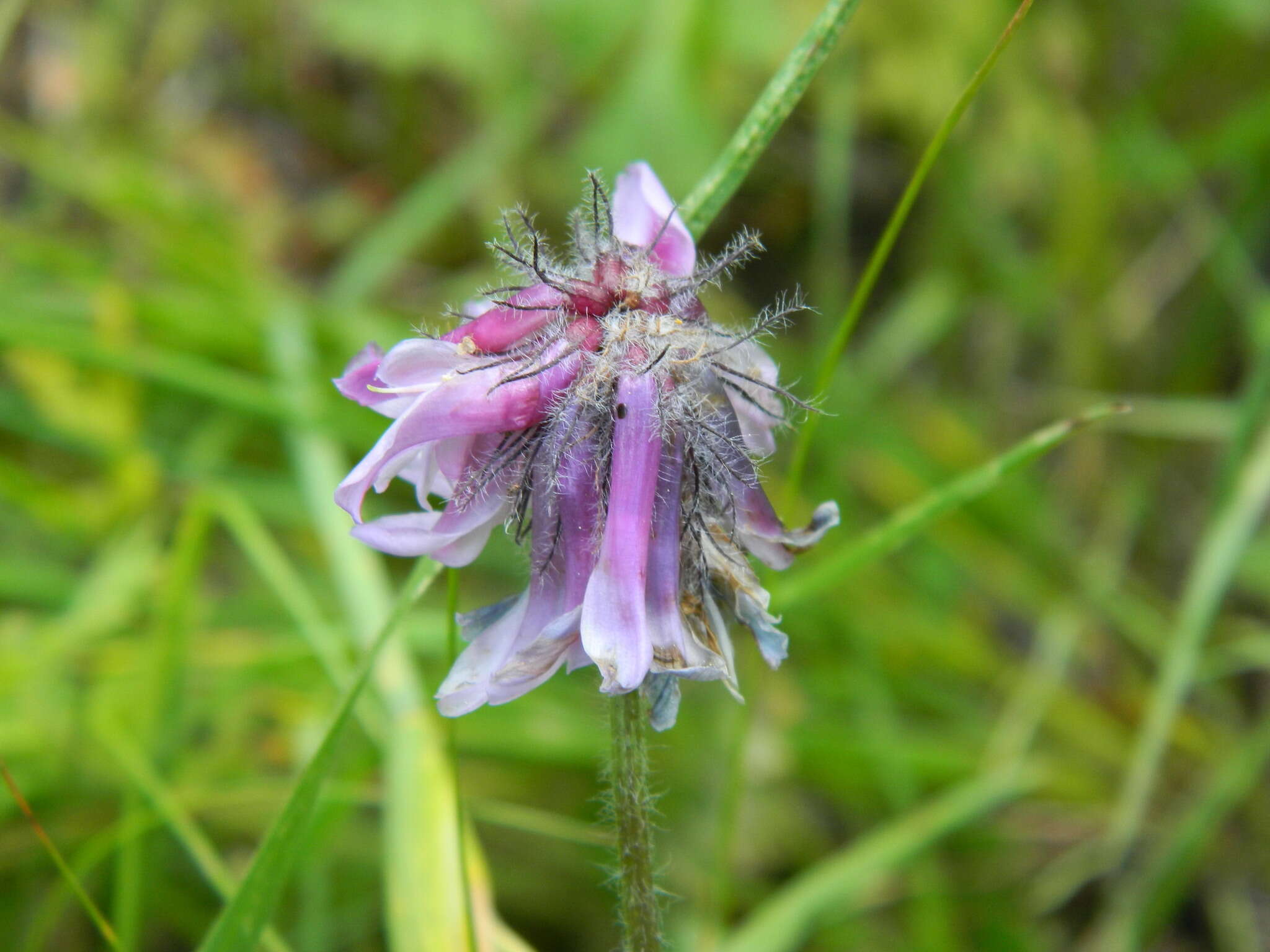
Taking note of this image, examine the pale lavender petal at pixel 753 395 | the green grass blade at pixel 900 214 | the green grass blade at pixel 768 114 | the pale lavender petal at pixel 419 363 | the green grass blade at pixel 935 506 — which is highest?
the green grass blade at pixel 768 114

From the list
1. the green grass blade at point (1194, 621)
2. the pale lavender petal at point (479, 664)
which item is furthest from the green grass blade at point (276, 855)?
the green grass blade at point (1194, 621)

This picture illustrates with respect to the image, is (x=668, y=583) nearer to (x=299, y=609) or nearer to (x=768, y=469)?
(x=299, y=609)

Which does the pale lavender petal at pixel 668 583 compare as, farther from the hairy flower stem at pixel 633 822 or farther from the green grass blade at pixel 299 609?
the green grass blade at pixel 299 609

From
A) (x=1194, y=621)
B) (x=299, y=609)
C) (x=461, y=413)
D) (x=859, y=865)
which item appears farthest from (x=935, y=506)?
(x=1194, y=621)

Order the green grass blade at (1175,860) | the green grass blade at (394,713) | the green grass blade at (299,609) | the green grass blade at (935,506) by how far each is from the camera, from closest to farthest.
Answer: the green grass blade at (935,506)
the green grass blade at (394,713)
the green grass blade at (299,609)
the green grass blade at (1175,860)

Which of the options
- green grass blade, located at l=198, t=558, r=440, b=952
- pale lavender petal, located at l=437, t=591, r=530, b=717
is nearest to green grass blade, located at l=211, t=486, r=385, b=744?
green grass blade, located at l=198, t=558, r=440, b=952

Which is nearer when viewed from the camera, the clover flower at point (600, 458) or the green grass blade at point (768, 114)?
the clover flower at point (600, 458)

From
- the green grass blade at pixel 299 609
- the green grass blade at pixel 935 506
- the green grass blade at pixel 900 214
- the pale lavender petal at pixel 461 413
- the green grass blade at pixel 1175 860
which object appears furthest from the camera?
the green grass blade at pixel 1175 860
